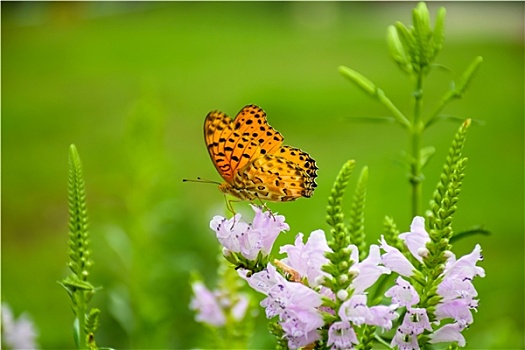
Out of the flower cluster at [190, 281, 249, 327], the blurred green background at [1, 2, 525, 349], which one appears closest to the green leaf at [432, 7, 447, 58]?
the blurred green background at [1, 2, 525, 349]

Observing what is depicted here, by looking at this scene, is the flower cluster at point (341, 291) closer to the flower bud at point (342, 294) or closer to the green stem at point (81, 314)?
the flower bud at point (342, 294)

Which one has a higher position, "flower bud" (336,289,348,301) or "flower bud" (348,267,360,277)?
"flower bud" (348,267,360,277)

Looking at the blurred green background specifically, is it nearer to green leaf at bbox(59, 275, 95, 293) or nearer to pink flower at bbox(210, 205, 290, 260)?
pink flower at bbox(210, 205, 290, 260)

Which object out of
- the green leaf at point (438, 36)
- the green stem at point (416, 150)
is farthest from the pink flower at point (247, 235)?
the green leaf at point (438, 36)

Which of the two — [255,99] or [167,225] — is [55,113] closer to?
[255,99]

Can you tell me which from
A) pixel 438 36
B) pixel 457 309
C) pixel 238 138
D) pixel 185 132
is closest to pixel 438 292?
pixel 457 309

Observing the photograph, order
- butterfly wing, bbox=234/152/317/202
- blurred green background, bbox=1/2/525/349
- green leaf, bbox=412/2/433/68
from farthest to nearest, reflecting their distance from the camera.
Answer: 1. blurred green background, bbox=1/2/525/349
2. green leaf, bbox=412/2/433/68
3. butterfly wing, bbox=234/152/317/202
